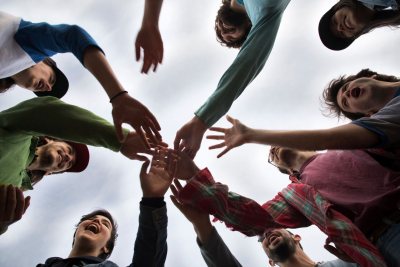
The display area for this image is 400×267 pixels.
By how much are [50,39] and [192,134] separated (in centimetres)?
107

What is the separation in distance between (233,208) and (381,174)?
887 mm

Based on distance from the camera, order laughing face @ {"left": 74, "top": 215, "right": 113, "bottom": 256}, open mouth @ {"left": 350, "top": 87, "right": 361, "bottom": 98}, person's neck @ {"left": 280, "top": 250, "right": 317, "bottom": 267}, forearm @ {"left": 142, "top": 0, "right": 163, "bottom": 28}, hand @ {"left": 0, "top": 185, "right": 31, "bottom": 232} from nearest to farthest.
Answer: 1. hand @ {"left": 0, "top": 185, "right": 31, "bottom": 232}
2. forearm @ {"left": 142, "top": 0, "right": 163, "bottom": 28}
3. open mouth @ {"left": 350, "top": 87, "right": 361, "bottom": 98}
4. laughing face @ {"left": 74, "top": 215, "right": 113, "bottom": 256}
5. person's neck @ {"left": 280, "top": 250, "right": 317, "bottom": 267}

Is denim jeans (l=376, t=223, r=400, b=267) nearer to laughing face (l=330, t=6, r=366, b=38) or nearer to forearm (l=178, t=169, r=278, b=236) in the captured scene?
forearm (l=178, t=169, r=278, b=236)

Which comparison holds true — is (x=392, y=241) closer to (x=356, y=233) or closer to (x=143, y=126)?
(x=356, y=233)

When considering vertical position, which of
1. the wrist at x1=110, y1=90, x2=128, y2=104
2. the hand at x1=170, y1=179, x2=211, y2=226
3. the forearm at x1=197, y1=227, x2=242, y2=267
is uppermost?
the wrist at x1=110, y1=90, x2=128, y2=104

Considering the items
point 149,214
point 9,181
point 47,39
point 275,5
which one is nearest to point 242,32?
point 275,5

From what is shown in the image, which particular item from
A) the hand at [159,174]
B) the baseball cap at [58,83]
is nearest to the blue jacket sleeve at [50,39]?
the hand at [159,174]

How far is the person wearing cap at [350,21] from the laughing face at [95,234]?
283cm

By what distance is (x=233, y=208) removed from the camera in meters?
2.03

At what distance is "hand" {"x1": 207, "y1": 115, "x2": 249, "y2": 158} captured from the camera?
1.98 meters

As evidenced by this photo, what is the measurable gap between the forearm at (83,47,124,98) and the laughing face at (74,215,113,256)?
5.57 feet

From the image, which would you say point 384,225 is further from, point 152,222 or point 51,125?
point 51,125

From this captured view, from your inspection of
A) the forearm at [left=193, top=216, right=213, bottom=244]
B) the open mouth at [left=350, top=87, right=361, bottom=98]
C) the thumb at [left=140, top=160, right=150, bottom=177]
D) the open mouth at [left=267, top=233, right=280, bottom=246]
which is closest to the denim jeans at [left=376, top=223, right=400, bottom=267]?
the forearm at [left=193, top=216, right=213, bottom=244]

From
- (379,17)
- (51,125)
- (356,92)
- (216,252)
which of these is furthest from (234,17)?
(216,252)
